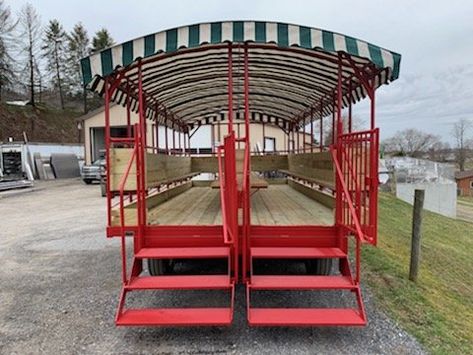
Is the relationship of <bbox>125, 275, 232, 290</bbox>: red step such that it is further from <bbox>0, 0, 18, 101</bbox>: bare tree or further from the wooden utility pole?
<bbox>0, 0, 18, 101</bbox>: bare tree

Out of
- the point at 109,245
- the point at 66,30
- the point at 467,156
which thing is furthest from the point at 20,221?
the point at 467,156

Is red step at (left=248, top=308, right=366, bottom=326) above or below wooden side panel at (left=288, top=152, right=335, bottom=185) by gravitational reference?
below

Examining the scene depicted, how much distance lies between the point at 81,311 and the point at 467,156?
55.1 m

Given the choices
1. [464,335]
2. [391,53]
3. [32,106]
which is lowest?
[464,335]

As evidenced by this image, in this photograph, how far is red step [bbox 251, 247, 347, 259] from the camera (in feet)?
12.2

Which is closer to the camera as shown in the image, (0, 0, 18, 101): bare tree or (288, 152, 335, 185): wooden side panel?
(288, 152, 335, 185): wooden side panel

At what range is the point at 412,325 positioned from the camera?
3830 mm

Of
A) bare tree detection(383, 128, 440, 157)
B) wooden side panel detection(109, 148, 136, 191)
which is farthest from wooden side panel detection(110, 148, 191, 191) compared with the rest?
bare tree detection(383, 128, 440, 157)

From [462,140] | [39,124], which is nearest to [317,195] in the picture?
[39,124]

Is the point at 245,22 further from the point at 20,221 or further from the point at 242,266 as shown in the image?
the point at 20,221

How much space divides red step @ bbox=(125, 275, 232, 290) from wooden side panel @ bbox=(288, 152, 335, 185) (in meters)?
1.93

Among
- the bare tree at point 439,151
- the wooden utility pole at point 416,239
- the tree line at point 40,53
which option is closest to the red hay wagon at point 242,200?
the wooden utility pole at point 416,239

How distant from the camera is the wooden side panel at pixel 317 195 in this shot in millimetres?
5302

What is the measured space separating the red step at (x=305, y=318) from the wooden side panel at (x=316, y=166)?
1.72 m
